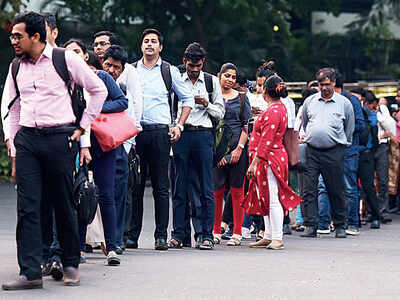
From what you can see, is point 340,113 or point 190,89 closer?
point 190,89

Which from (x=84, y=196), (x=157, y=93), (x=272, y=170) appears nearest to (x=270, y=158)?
(x=272, y=170)

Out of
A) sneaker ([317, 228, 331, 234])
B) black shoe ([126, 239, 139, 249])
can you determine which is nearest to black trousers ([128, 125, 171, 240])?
black shoe ([126, 239, 139, 249])

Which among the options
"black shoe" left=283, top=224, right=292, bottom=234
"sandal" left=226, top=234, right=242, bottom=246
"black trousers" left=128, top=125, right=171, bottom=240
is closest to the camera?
"black trousers" left=128, top=125, right=171, bottom=240

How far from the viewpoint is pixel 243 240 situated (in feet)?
41.5

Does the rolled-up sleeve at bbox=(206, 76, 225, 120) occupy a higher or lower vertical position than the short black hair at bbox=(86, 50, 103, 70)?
lower

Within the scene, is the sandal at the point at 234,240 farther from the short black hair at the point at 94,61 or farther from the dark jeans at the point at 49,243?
the dark jeans at the point at 49,243

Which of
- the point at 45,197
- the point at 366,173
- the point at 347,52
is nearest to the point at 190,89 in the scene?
the point at 45,197

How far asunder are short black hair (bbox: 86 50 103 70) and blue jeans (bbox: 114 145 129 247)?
30.2 inches

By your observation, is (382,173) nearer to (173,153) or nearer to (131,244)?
(173,153)

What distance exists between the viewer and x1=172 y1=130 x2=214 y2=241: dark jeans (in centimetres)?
1105

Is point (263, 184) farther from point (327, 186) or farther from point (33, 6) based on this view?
point (33, 6)

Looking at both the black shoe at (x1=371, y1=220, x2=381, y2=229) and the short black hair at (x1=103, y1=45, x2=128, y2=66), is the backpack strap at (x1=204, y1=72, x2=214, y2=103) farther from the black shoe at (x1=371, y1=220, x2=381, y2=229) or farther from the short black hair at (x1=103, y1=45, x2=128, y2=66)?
the black shoe at (x1=371, y1=220, x2=381, y2=229)

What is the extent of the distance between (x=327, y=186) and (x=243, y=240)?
142 cm

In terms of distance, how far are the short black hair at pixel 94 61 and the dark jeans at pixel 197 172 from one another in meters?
1.57
